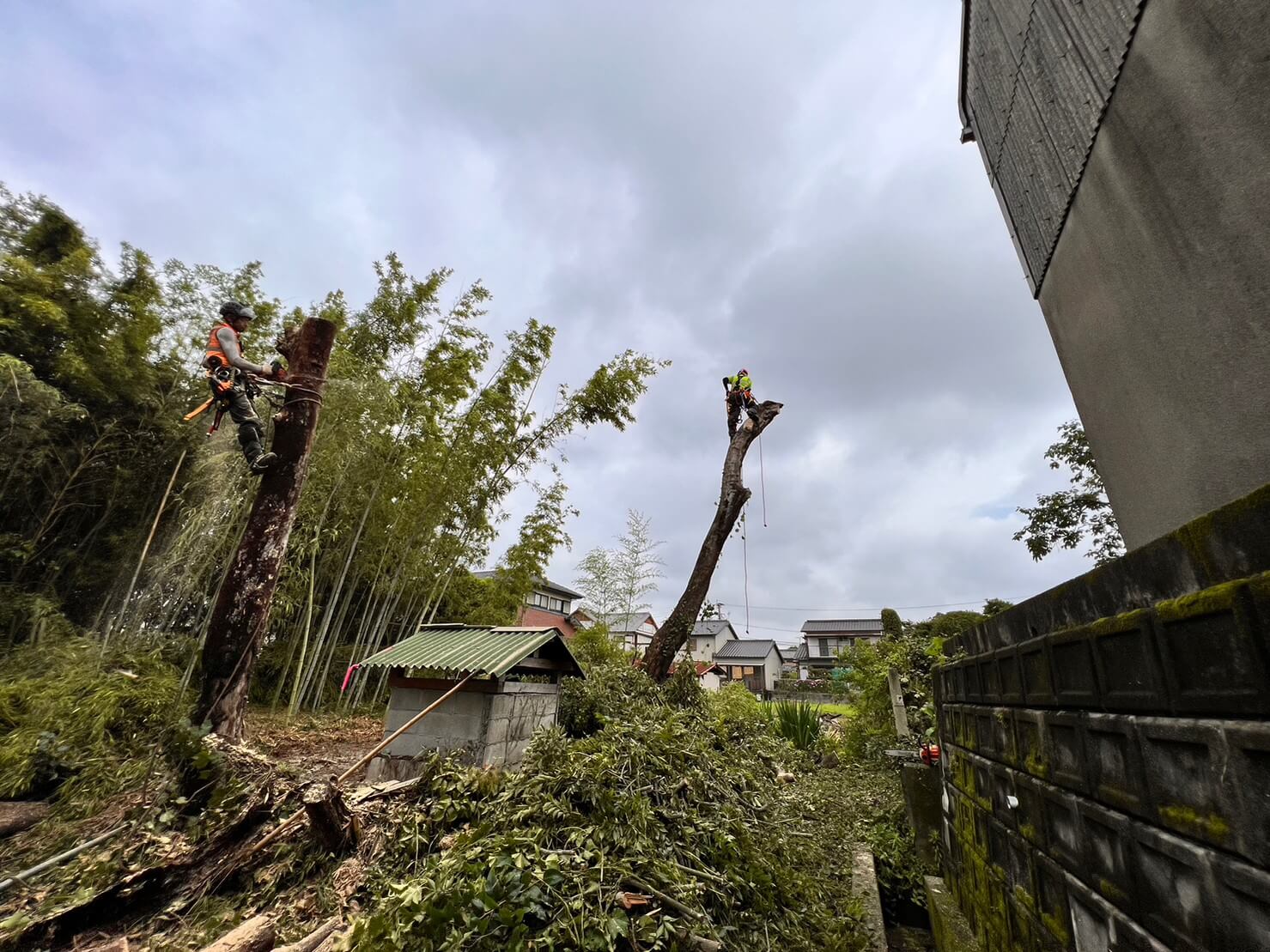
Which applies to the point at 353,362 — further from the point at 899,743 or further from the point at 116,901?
the point at 899,743

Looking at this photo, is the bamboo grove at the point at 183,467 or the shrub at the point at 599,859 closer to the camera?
the shrub at the point at 599,859

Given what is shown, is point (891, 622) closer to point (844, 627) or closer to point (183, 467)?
point (183, 467)

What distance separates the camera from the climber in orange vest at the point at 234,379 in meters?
4.21

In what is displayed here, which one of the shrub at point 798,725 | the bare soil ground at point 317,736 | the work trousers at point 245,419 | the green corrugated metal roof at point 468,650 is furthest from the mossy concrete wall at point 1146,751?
the shrub at point 798,725

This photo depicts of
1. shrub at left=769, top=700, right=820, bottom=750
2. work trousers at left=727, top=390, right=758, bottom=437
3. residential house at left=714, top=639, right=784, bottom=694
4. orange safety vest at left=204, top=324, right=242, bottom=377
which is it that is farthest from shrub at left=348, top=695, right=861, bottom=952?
residential house at left=714, top=639, right=784, bottom=694

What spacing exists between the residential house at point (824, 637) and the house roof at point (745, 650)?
3093 mm

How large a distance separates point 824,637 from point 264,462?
4281 centimetres

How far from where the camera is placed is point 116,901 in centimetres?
247

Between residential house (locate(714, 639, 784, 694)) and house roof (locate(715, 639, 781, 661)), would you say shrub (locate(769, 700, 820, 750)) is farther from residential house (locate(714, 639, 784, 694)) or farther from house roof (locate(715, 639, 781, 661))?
house roof (locate(715, 639, 781, 661))

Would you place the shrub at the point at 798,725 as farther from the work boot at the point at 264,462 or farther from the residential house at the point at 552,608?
the residential house at the point at 552,608

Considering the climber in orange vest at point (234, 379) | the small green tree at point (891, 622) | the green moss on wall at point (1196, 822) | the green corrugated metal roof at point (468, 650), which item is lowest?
the green moss on wall at point (1196, 822)

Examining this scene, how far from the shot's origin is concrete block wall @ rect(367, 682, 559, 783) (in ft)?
13.6

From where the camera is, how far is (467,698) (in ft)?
13.9

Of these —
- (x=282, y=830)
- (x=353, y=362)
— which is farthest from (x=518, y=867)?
(x=353, y=362)
